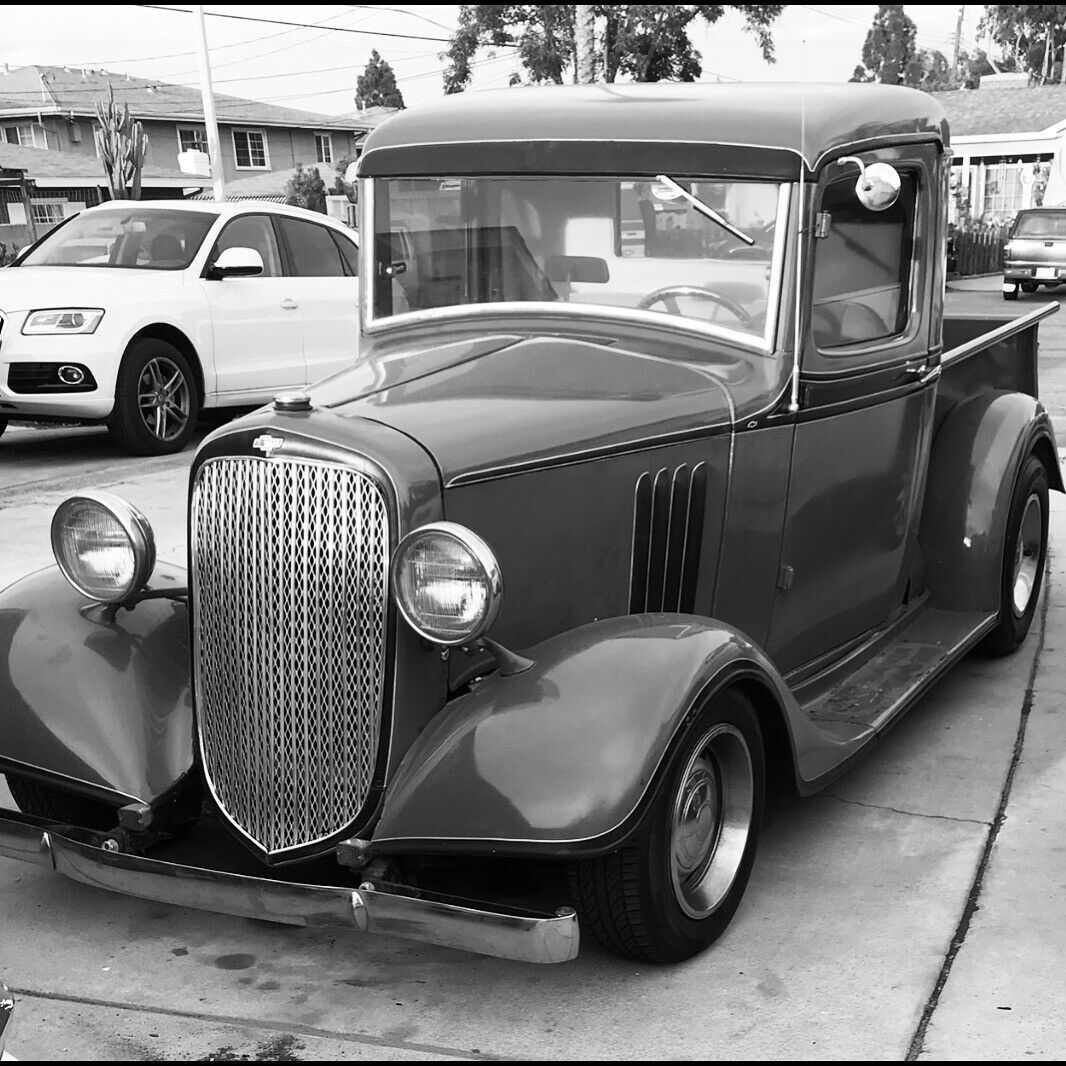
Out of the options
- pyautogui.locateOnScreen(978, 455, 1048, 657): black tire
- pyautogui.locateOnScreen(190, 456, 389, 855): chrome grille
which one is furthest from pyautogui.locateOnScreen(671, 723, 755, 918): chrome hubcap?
pyautogui.locateOnScreen(978, 455, 1048, 657): black tire

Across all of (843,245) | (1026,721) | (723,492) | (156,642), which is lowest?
(1026,721)

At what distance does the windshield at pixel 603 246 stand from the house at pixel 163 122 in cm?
4381

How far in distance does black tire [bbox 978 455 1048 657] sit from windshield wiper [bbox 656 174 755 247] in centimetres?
176

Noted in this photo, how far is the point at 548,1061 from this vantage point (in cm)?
282

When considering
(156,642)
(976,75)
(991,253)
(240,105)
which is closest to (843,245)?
(156,642)

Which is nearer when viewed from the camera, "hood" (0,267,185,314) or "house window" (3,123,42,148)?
"hood" (0,267,185,314)

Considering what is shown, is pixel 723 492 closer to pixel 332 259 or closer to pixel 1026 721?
pixel 1026 721

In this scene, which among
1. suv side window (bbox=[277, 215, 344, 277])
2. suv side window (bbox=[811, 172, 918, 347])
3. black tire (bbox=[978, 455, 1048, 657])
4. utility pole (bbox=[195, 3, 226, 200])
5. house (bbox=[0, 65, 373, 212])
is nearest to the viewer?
suv side window (bbox=[811, 172, 918, 347])

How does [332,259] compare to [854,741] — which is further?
[332,259]

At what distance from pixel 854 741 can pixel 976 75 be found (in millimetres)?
100757

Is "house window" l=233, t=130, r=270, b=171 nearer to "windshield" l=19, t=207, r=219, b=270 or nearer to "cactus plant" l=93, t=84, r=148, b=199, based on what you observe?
"cactus plant" l=93, t=84, r=148, b=199

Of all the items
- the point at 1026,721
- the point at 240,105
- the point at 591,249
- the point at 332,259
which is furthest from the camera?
the point at 240,105

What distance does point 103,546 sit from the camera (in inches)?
135

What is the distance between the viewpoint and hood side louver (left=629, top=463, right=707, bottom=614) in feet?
11.5
